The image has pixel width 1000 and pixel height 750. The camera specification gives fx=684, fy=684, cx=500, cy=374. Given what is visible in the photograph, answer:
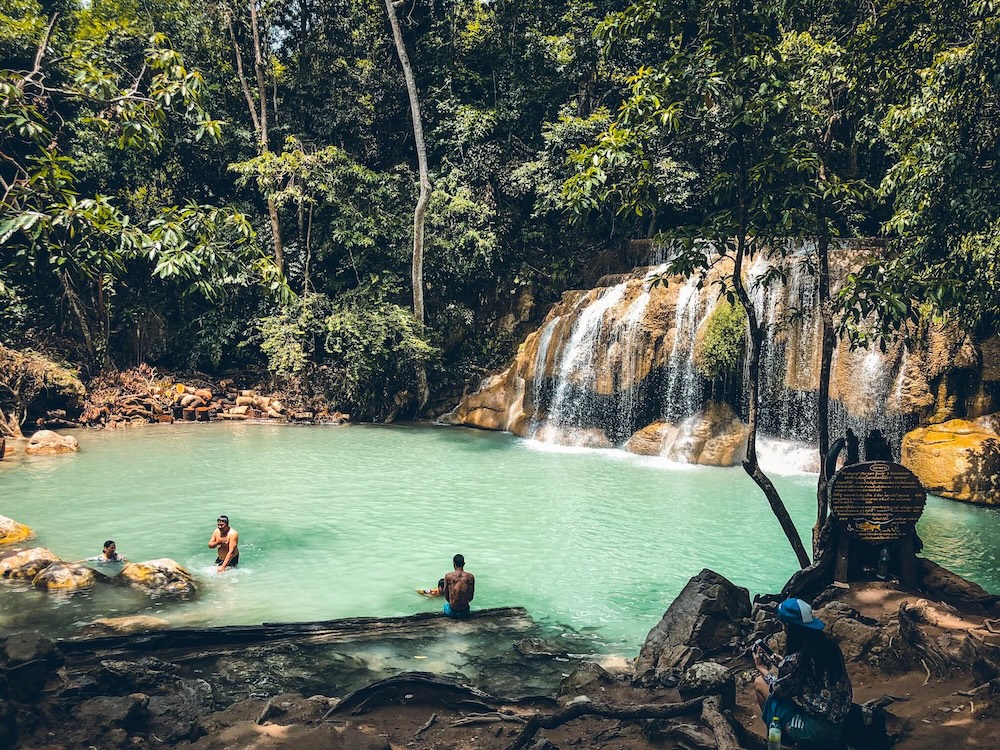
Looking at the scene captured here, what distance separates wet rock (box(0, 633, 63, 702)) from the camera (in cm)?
459

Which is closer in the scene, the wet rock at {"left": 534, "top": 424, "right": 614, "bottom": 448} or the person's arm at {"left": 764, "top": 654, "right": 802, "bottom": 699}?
the person's arm at {"left": 764, "top": 654, "right": 802, "bottom": 699}

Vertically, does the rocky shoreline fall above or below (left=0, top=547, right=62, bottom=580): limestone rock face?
above

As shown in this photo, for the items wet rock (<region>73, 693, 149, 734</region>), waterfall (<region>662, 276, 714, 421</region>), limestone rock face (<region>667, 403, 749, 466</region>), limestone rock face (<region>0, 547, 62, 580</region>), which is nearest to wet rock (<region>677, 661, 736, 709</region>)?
wet rock (<region>73, 693, 149, 734</region>)

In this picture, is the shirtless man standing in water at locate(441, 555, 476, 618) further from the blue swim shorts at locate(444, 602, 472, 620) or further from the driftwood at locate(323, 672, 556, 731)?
the driftwood at locate(323, 672, 556, 731)

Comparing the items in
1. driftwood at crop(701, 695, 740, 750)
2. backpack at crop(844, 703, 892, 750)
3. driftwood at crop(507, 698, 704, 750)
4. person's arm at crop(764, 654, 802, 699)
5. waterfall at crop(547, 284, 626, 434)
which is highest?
waterfall at crop(547, 284, 626, 434)

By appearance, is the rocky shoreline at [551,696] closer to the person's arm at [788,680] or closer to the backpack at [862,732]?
the backpack at [862,732]

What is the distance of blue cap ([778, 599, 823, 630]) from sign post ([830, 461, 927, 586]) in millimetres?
2457

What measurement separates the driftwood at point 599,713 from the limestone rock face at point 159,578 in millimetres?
5280

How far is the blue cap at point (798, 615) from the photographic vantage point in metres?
3.80

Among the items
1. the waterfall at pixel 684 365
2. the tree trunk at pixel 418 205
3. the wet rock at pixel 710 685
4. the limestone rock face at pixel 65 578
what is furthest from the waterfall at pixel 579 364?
the wet rock at pixel 710 685

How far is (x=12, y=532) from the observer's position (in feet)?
32.3

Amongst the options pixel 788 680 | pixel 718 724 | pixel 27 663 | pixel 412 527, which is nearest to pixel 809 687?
pixel 788 680

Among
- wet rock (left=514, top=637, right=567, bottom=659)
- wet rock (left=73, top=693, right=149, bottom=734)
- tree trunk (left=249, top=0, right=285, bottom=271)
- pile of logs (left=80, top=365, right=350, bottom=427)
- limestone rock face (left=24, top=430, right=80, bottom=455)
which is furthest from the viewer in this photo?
tree trunk (left=249, top=0, right=285, bottom=271)

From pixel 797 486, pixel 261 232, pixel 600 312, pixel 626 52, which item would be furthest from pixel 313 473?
pixel 626 52
